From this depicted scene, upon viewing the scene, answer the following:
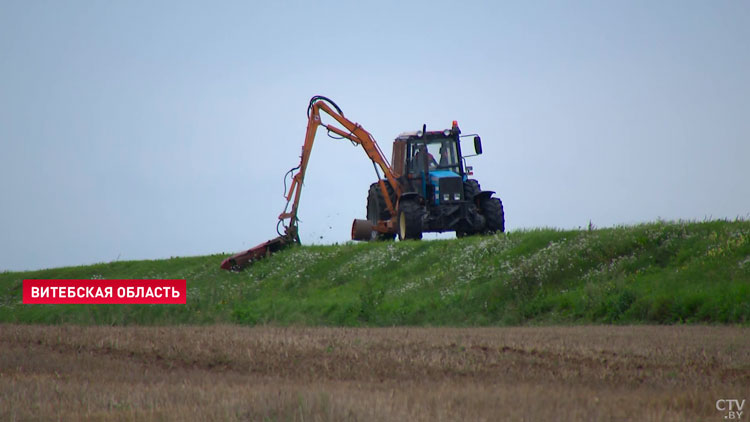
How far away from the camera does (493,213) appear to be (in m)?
28.0

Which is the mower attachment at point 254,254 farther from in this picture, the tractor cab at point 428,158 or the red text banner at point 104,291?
the tractor cab at point 428,158

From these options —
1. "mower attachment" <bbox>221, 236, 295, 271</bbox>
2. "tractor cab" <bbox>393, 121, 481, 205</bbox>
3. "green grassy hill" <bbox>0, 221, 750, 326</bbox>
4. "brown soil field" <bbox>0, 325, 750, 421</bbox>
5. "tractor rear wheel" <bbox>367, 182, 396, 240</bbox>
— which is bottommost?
"brown soil field" <bbox>0, 325, 750, 421</bbox>

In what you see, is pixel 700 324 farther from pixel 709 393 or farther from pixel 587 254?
pixel 709 393

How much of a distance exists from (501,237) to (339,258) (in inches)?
264

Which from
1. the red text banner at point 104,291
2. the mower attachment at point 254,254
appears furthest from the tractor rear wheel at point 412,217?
the red text banner at point 104,291

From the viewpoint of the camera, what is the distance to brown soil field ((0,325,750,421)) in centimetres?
705

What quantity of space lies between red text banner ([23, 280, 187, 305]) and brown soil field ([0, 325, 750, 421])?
14004 millimetres

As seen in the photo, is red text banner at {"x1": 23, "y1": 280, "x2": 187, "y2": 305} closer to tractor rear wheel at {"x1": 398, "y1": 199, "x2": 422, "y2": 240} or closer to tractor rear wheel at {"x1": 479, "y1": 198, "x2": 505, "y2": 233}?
tractor rear wheel at {"x1": 398, "y1": 199, "x2": 422, "y2": 240}

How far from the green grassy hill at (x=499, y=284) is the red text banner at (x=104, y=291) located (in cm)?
99

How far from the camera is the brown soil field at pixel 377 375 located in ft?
23.1

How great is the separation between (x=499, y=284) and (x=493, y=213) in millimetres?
7872

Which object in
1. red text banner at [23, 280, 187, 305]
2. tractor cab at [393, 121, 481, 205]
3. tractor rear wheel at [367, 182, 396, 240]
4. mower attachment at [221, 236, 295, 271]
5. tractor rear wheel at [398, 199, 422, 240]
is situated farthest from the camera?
mower attachment at [221, 236, 295, 271]

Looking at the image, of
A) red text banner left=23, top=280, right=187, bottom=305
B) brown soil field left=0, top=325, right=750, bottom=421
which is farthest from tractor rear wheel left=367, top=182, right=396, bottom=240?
brown soil field left=0, top=325, right=750, bottom=421

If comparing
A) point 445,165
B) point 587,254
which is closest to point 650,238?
point 587,254
